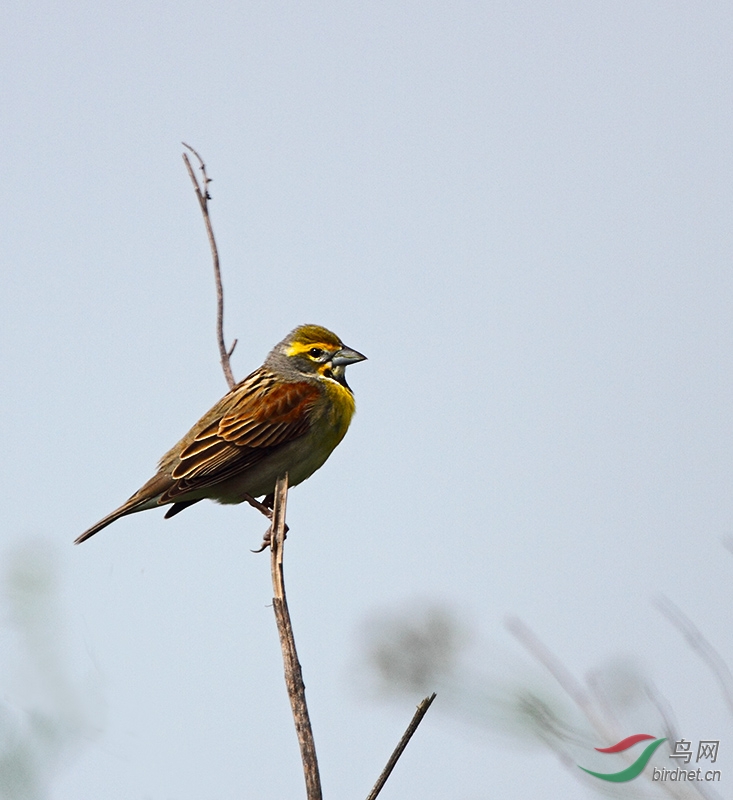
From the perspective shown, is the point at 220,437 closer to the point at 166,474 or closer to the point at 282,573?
the point at 166,474

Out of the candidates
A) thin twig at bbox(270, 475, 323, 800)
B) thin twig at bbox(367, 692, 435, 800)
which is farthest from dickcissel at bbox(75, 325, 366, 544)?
thin twig at bbox(367, 692, 435, 800)

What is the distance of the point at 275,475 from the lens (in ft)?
21.1

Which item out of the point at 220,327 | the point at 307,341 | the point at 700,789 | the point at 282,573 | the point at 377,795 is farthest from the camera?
the point at 307,341

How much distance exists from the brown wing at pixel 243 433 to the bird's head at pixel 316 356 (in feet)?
0.58

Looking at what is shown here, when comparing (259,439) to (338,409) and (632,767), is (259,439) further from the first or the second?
(632,767)

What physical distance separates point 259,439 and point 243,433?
127 millimetres

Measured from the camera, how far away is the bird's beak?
6805 millimetres

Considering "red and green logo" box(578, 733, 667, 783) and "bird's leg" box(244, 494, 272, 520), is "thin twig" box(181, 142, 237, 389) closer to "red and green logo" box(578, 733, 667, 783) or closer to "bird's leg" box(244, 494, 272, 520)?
"bird's leg" box(244, 494, 272, 520)

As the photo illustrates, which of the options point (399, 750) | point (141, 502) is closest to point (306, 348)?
point (141, 502)

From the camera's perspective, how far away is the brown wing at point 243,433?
6.41 m

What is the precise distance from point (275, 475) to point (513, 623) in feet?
13.5

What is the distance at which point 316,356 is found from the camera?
22.5 ft

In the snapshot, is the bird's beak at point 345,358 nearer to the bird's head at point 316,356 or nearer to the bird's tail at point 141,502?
the bird's head at point 316,356

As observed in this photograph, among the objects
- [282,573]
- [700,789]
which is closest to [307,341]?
[282,573]
